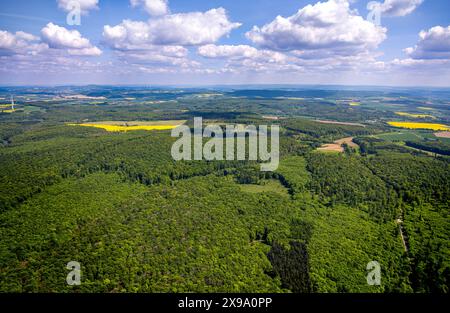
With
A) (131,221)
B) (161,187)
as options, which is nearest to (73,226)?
(131,221)

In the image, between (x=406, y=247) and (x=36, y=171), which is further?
(x=36, y=171)

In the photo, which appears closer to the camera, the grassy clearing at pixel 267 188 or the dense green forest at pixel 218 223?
the dense green forest at pixel 218 223

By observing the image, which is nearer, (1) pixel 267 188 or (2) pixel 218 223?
(2) pixel 218 223

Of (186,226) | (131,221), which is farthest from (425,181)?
(131,221)

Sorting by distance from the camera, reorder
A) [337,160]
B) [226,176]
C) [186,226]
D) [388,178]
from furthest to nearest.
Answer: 1. [337,160]
2. [226,176]
3. [388,178]
4. [186,226]

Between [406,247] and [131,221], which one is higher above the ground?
[131,221]

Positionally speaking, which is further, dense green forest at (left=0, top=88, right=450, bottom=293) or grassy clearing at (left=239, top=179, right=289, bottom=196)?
grassy clearing at (left=239, top=179, right=289, bottom=196)

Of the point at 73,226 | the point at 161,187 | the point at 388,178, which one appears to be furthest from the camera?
the point at 388,178

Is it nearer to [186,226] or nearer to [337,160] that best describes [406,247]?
[186,226]
